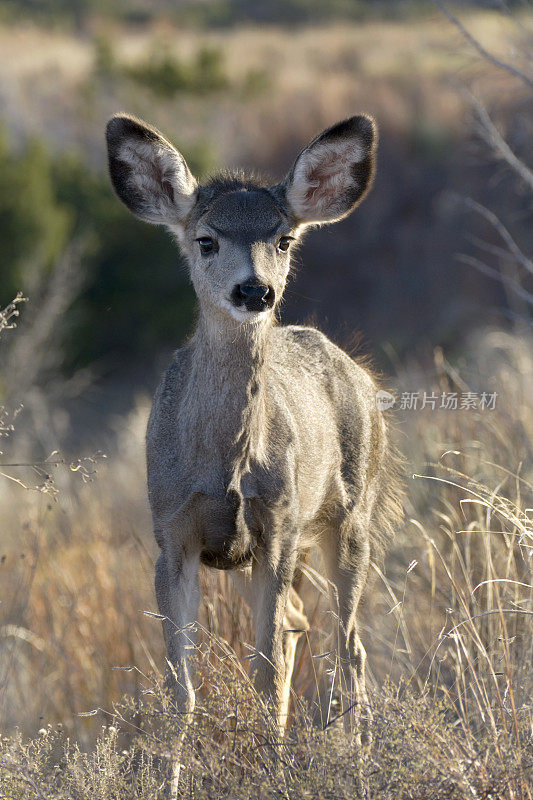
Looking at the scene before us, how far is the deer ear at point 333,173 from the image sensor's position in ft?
18.7

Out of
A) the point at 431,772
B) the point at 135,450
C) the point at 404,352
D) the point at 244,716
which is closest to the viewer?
the point at 431,772

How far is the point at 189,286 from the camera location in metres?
29.8

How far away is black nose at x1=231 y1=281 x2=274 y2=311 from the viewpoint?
488cm

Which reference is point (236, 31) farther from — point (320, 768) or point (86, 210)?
point (320, 768)

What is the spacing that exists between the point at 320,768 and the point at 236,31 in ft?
182

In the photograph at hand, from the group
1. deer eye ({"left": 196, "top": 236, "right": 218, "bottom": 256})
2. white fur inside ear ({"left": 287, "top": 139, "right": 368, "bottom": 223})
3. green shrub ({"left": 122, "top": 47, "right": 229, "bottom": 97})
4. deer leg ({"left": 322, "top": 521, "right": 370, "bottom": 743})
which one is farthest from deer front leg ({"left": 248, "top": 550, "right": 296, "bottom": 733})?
green shrub ({"left": 122, "top": 47, "right": 229, "bottom": 97})

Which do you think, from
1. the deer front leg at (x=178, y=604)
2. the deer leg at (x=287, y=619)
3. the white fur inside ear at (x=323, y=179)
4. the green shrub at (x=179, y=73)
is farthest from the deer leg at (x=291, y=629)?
the green shrub at (x=179, y=73)

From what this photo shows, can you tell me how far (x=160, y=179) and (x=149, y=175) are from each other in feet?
0.19

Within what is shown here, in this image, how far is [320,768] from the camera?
382 centimetres

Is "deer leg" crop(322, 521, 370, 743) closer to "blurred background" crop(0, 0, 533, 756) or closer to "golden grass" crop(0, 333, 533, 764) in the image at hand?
"golden grass" crop(0, 333, 533, 764)

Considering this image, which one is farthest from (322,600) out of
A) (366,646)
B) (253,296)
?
(253,296)

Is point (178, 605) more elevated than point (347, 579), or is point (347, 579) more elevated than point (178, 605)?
point (347, 579)

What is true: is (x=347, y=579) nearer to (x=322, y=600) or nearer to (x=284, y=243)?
(x=322, y=600)

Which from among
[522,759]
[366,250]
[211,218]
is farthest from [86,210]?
[522,759]
